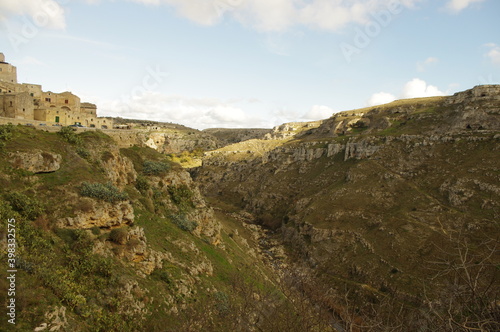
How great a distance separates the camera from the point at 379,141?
8088 cm

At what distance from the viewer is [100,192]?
23250mm

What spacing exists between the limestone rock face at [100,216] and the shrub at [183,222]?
11377mm

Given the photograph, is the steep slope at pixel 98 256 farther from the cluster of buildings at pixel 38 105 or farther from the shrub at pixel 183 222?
the cluster of buildings at pixel 38 105

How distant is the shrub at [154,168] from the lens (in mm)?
40906

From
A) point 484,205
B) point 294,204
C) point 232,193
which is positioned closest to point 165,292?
point 484,205

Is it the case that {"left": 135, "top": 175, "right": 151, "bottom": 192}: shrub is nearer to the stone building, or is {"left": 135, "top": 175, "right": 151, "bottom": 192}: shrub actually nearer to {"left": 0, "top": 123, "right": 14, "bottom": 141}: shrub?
{"left": 0, "top": 123, "right": 14, "bottom": 141}: shrub

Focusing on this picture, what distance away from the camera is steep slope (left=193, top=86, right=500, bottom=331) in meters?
44.8

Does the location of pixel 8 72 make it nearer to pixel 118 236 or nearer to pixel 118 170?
pixel 118 170

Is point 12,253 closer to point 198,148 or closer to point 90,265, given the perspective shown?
point 90,265

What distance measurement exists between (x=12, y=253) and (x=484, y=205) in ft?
208

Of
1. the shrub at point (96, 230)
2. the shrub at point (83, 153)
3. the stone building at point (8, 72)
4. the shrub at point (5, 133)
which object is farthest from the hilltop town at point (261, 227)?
the shrub at point (83, 153)

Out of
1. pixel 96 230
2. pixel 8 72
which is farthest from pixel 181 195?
pixel 8 72

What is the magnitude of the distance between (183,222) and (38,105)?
95.4 ft

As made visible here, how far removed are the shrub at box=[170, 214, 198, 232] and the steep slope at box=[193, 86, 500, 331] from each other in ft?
49.5
